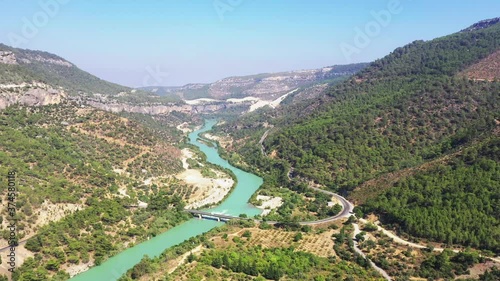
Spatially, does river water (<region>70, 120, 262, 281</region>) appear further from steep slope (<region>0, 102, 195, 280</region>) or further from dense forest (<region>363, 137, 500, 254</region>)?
dense forest (<region>363, 137, 500, 254</region>)

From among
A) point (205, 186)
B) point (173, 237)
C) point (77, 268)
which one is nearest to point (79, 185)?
point (173, 237)

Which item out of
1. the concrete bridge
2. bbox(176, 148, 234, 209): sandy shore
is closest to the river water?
the concrete bridge

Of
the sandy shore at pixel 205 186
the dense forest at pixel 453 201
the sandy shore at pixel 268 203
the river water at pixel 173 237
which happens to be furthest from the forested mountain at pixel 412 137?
the sandy shore at pixel 205 186

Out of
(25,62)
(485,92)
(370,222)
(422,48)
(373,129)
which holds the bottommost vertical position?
(370,222)

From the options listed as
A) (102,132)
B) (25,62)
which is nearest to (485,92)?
(102,132)

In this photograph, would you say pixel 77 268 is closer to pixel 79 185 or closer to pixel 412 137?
pixel 79 185

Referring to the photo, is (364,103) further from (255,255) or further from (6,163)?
(6,163)
